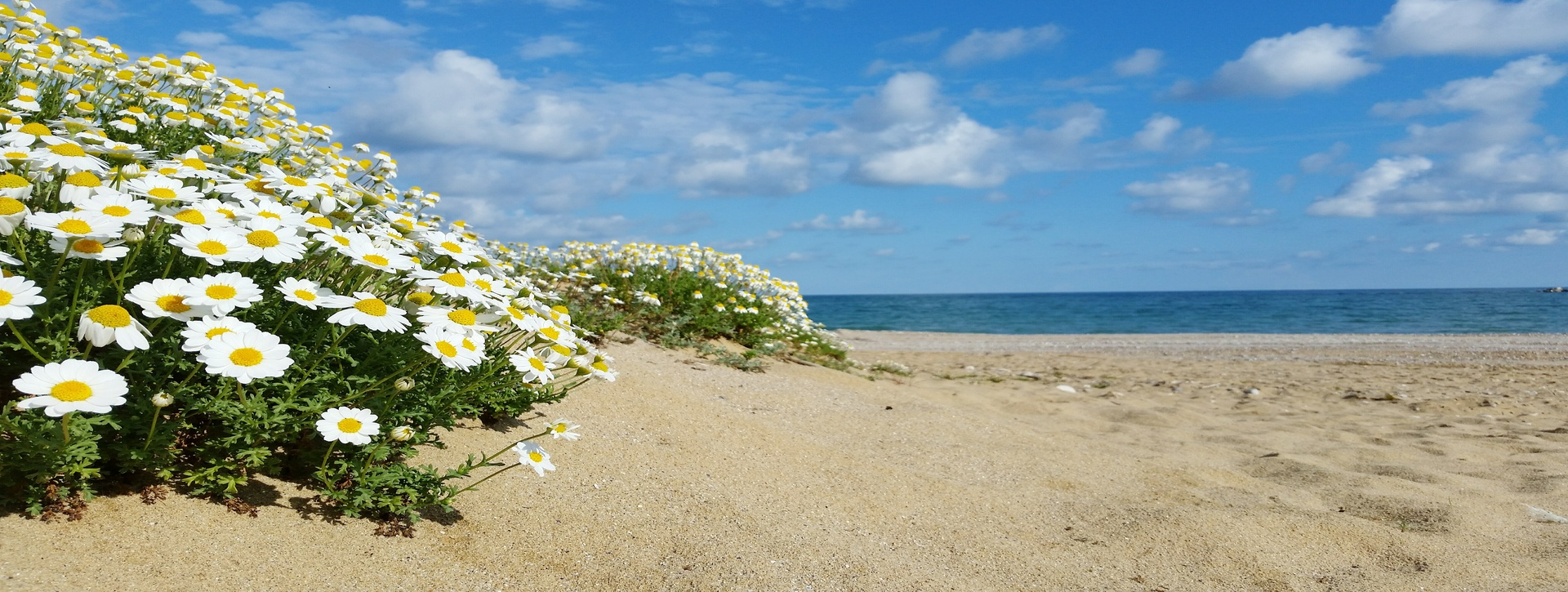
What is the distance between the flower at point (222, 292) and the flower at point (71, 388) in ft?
0.76

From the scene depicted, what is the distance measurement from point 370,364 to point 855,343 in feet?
52.4

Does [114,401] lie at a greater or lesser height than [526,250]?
lesser

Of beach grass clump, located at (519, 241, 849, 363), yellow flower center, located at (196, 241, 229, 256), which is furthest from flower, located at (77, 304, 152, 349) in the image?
beach grass clump, located at (519, 241, 849, 363)

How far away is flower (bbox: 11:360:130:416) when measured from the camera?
174 cm

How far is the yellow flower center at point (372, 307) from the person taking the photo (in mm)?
2227

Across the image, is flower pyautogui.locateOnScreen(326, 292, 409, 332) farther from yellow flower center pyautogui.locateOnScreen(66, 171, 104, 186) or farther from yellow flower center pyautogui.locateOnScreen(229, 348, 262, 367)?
yellow flower center pyautogui.locateOnScreen(66, 171, 104, 186)

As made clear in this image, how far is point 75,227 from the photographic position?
6.50 ft

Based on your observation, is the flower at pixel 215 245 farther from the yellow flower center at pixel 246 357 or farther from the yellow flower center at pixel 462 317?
the yellow flower center at pixel 462 317

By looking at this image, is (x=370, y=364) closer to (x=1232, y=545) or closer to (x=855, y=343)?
(x=1232, y=545)

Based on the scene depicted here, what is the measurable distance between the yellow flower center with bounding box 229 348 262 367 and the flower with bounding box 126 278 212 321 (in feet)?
0.48

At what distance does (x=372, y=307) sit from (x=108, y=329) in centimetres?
53

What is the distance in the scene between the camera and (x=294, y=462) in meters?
2.73

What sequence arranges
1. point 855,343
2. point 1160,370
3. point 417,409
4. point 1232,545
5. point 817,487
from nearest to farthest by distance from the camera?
1. point 417,409
2. point 1232,545
3. point 817,487
4. point 1160,370
5. point 855,343

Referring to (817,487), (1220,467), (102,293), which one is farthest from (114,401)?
(1220,467)
